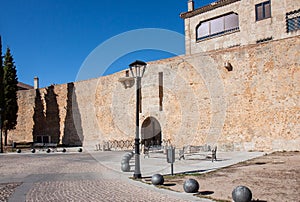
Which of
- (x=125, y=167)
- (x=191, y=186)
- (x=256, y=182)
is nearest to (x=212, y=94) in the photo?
(x=125, y=167)

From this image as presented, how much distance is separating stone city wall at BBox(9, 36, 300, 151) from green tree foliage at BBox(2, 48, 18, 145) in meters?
8.41

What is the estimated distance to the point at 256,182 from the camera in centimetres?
769

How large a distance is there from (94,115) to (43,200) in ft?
72.3

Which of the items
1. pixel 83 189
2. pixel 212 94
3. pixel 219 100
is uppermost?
pixel 212 94

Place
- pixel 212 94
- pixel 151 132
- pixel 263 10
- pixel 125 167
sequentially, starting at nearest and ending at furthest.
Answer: pixel 125 167 → pixel 212 94 → pixel 263 10 → pixel 151 132

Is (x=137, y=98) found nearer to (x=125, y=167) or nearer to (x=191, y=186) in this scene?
(x=125, y=167)

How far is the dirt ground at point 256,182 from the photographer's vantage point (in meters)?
6.26

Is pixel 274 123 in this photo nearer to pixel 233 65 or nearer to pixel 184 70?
pixel 233 65

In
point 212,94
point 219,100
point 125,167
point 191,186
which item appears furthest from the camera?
point 212,94

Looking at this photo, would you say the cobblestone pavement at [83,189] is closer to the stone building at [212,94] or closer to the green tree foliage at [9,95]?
the stone building at [212,94]

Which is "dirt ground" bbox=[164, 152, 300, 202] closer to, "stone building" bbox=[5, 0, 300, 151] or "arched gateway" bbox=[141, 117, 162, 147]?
"stone building" bbox=[5, 0, 300, 151]

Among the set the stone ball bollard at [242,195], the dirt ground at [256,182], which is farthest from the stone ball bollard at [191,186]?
the stone ball bollard at [242,195]

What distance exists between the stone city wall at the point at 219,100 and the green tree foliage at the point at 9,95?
841cm

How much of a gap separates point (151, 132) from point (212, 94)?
24.5 ft
